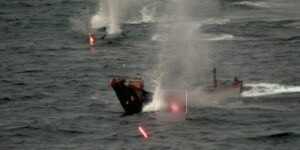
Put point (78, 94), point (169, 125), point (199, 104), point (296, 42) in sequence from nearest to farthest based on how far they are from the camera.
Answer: point (169, 125) < point (199, 104) < point (78, 94) < point (296, 42)

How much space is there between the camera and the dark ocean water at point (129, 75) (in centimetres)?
7700

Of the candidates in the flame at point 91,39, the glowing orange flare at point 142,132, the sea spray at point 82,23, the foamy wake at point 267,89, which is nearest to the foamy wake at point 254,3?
the sea spray at point 82,23

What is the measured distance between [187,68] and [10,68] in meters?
20.6

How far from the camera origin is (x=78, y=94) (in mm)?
97375

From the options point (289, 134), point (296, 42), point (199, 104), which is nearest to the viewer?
point (289, 134)

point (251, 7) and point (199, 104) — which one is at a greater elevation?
point (251, 7)

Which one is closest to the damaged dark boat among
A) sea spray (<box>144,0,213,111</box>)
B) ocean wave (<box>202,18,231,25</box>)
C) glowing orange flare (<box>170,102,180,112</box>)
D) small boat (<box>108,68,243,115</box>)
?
small boat (<box>108,68,243,115</box>)

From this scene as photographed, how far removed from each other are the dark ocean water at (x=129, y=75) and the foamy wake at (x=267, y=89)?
3.8 inches

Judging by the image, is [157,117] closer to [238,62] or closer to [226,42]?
[238,62]

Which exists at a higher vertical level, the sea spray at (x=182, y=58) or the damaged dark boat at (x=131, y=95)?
the sea spray at (x=182, y=58)

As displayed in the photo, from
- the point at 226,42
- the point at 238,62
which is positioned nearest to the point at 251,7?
the point at 226,42

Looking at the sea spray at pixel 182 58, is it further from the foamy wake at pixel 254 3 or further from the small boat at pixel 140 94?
the foamy wake at pixel 254 3

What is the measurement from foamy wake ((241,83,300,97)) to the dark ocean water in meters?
0.10

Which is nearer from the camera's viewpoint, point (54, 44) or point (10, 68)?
point (10, 68)
